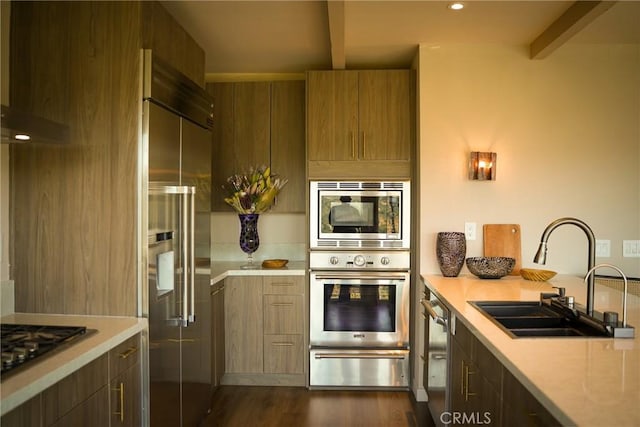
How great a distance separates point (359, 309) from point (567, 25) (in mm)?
2290

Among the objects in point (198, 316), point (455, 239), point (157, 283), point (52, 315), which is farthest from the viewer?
point (455, 239)

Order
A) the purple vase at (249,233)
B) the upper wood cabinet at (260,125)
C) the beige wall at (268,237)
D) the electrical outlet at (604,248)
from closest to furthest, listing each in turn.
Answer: the electrical outlet at (604,248)
the purple vase at (249,233)
the upper wood cabinet at (260,125)
the beige wall at (268,237)

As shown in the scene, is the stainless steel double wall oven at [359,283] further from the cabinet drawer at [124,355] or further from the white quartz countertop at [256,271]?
the cabinet drawer at [124,355]

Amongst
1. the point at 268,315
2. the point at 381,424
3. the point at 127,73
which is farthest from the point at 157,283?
the point at 381,424

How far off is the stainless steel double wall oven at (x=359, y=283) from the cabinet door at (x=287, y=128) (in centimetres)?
51

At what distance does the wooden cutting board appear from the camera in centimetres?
343

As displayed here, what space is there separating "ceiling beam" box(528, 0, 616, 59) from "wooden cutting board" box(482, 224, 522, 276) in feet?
3.89

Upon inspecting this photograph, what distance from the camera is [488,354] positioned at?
1.90 metres

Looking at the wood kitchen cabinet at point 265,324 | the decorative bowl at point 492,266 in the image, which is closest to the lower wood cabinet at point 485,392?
the decorative bowl at point 492,266

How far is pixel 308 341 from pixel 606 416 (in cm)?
278

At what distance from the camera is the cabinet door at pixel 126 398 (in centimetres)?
203

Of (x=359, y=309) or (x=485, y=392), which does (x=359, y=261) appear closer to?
(x=359, y=309)

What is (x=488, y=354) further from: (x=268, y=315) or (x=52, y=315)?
(x=268, y=315)

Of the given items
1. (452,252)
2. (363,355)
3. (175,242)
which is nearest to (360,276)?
(363,355)
